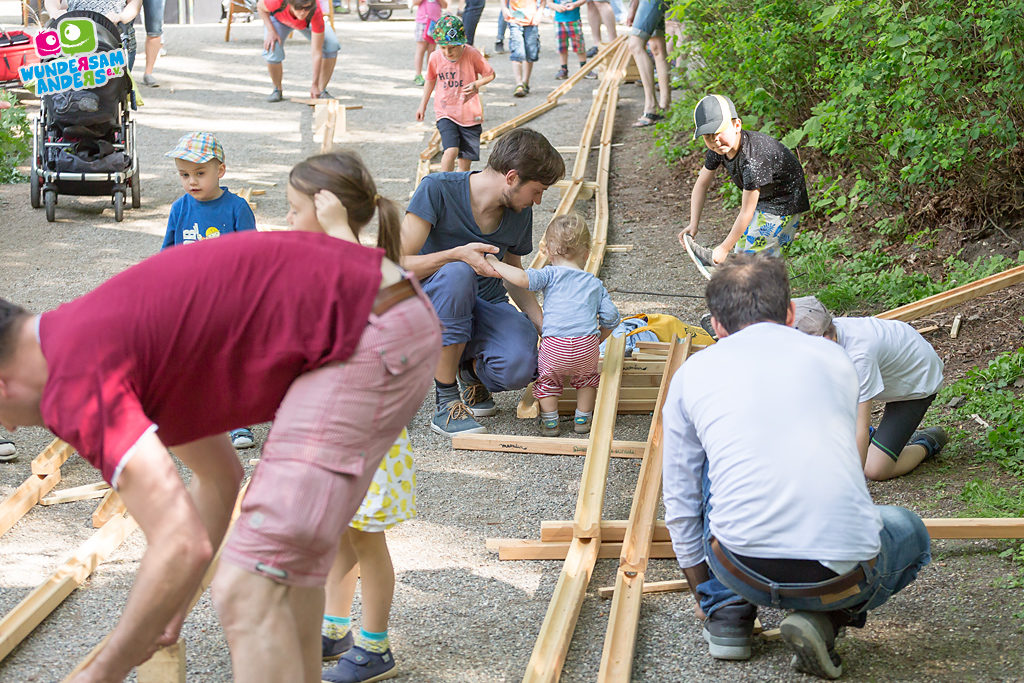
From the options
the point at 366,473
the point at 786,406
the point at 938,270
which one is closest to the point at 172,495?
the point at 366,473

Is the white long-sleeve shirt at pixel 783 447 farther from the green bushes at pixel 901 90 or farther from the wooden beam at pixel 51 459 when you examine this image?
the green bushes at pixel 901 90

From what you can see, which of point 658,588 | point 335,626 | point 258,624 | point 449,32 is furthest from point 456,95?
point 258,624

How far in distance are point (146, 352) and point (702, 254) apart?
17.6 feet

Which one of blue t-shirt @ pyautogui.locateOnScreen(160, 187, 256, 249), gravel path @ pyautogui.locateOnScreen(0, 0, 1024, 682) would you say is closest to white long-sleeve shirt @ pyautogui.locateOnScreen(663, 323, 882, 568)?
gravel path @ pyautogui.locateOnScreen(0, 0, 1024, 682)

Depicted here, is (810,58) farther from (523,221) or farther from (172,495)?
(172,495)

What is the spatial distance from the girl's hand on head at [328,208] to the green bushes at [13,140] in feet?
27.7

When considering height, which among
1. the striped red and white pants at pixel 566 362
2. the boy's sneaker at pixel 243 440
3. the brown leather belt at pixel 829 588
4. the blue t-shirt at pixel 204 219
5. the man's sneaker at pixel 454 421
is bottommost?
the boy's sneaker at pixel 243 440

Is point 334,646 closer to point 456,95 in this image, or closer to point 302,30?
point 456,95

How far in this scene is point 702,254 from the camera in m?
7.08

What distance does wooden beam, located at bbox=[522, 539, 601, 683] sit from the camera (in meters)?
3.19

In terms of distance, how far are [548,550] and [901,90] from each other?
15.5ft

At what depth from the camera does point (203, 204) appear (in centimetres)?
521

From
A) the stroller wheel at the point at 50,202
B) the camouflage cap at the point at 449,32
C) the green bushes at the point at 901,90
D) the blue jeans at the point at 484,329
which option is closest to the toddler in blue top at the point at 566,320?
the blue jeans at the point at 484,329

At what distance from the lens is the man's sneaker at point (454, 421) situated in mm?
5305
